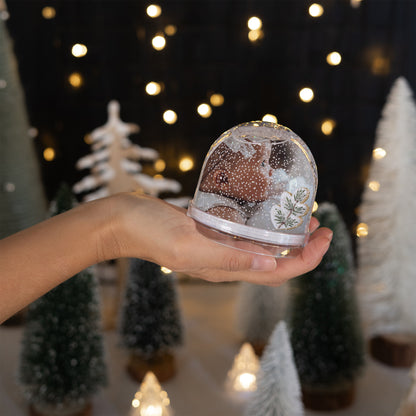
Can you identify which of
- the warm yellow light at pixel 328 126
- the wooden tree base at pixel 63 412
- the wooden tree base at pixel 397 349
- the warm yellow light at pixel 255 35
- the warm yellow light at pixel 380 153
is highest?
the warm yellow light at pixel 255 35

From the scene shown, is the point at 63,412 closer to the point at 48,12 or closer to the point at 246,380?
the point at 246,380

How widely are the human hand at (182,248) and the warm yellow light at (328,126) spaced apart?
6.61 feet

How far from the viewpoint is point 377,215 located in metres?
2.51

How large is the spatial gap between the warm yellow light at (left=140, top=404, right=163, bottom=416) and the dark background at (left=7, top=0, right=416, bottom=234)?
189cm

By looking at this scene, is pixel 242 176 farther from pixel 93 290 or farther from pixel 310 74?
pixel 310 74

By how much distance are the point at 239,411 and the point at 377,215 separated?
1.21m

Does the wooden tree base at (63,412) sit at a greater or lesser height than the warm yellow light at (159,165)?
lesser

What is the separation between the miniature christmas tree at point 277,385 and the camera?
1.59 meters

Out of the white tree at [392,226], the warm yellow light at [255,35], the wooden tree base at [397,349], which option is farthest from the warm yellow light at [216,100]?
the wooden tree base at [397,349]

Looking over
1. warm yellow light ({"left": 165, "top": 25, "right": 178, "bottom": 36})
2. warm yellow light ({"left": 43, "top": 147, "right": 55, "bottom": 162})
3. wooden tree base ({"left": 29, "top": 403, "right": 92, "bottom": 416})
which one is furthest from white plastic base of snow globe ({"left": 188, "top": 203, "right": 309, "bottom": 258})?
warm yellow light ({"left": 43, "top": 147, "right": 55, "bottom": 162})

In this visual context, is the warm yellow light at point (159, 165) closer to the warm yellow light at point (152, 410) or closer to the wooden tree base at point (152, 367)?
the wooden tree base at point (152, 367)

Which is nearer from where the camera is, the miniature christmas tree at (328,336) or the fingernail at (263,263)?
the fingernail at (263,263)

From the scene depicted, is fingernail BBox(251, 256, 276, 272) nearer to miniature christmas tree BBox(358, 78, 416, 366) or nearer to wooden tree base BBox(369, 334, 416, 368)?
miniature christmas tree BBox(358, 78, 416, 366)

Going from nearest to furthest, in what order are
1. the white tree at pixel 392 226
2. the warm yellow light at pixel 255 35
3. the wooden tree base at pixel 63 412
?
1. the wooden tree base at pixel 63 412
2. the white tree at pixel 392 226
3. the warm yellow light at pixel 255 35
